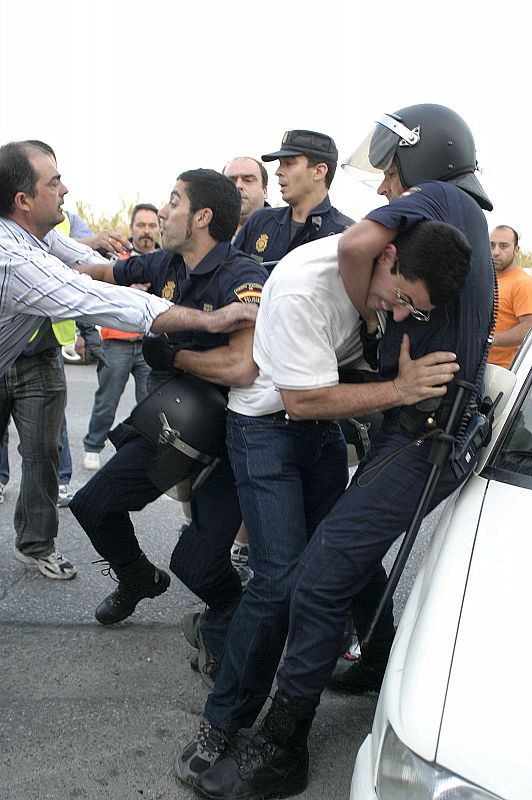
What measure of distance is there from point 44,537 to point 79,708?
129 centimetres

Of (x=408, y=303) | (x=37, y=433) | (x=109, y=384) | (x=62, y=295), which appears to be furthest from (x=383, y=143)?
(x=109, y=384)

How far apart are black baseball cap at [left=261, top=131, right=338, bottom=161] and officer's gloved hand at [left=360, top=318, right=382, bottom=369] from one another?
2.08 meters

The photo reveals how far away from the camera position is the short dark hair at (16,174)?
3.47 metres

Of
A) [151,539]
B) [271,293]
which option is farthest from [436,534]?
[151,539]

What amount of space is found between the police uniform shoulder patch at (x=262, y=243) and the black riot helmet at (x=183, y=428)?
1502mm

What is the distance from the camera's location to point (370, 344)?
2.59m

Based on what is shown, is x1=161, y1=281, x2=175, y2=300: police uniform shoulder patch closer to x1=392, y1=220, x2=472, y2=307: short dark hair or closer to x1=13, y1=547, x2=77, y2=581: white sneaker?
x1=392, y1=220, x2=472, y2=307: short dark hair

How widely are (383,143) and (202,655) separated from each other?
193cm

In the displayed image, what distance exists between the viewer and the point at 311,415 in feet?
8.24

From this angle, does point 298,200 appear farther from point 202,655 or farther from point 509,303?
point 202,655

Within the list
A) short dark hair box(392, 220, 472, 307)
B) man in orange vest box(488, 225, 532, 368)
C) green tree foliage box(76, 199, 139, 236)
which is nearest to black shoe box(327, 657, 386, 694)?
short dark hair box(392, 220, 472, 307)

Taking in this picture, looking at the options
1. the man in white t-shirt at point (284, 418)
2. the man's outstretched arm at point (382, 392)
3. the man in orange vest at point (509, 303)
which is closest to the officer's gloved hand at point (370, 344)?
the man in white t-shirt at point (284, 418)

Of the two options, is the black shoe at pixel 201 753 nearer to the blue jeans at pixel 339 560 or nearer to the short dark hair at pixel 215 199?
the blue jeans at pixel 339 560

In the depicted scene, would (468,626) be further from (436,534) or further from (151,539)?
(151,539)
